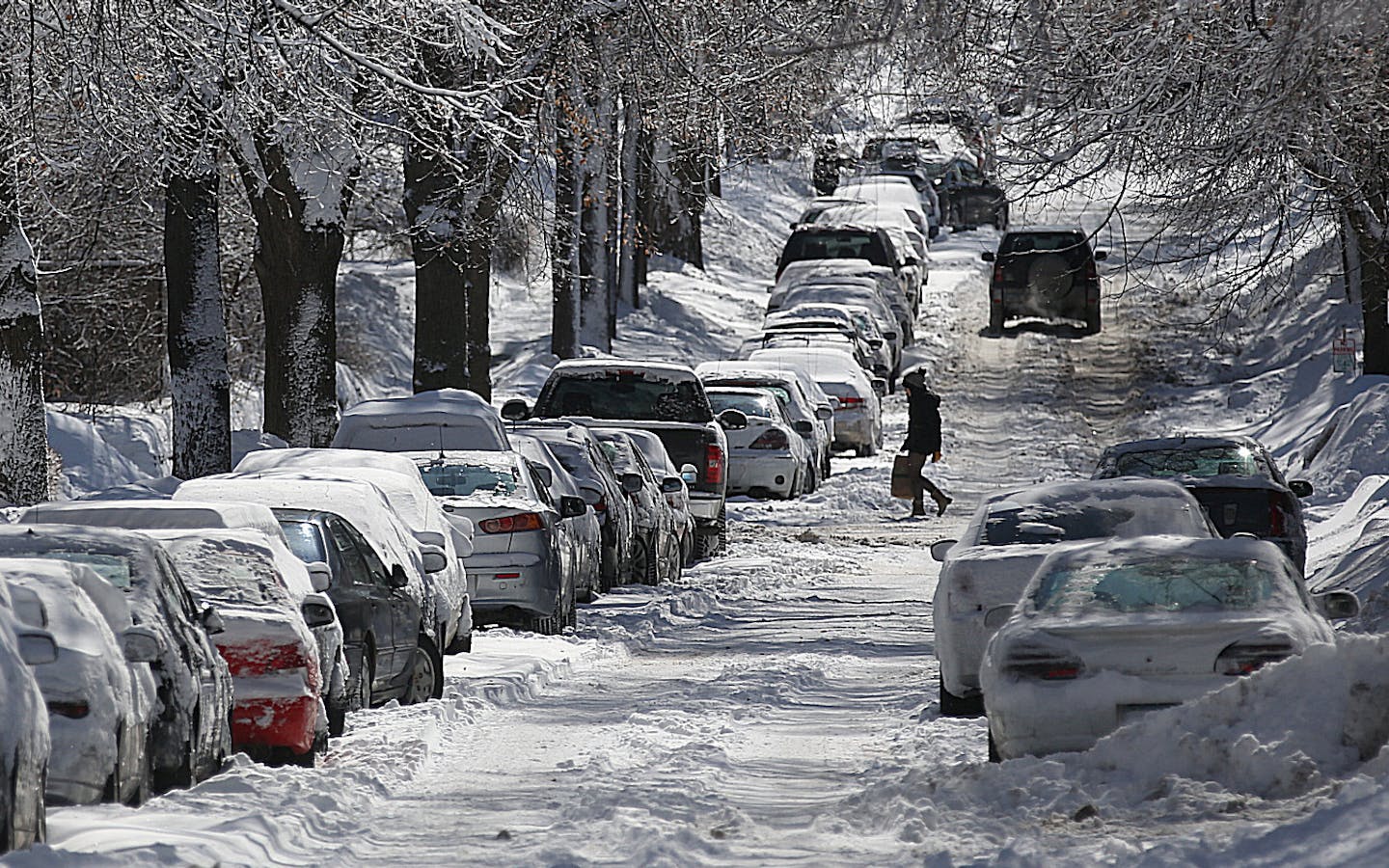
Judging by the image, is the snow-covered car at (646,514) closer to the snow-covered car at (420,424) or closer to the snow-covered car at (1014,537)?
the snow-covered car at (420,424)

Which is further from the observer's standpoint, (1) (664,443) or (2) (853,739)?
(1) (664,443)

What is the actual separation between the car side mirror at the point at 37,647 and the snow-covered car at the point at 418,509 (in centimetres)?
561

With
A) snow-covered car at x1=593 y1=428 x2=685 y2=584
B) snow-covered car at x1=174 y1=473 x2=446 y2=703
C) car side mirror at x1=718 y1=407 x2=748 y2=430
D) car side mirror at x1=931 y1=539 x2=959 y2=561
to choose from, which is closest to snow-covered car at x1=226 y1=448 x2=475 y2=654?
snow-covered car at x1=174 y1=473 x2=446 y2=703

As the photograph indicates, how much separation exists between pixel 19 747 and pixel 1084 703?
4562mm

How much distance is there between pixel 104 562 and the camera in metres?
9.48

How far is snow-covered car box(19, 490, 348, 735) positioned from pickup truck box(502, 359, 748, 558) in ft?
40.2

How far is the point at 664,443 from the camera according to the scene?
24.0 meters

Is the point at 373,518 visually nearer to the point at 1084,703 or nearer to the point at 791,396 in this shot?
the point at 1084,703

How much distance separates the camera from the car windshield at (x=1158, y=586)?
32.2ft

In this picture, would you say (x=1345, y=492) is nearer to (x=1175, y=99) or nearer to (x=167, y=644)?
(x=1175, y=99)

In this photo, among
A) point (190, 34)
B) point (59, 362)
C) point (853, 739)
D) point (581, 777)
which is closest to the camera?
point (581, 777)

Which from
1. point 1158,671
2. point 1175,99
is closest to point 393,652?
point 1158,671

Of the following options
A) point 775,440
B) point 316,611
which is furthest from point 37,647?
point 775,440

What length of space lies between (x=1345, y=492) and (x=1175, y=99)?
A: 1450 centimetres
